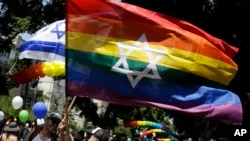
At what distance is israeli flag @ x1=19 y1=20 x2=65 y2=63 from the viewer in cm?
916

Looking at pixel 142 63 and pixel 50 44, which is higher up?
pixel 142 63

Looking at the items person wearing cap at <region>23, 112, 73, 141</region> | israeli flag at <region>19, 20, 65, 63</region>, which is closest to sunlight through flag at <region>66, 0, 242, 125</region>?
person wearing cap at <region>23, 112, 73, 141</region>

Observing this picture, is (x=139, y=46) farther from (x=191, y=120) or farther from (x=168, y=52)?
(x=191, y=120)

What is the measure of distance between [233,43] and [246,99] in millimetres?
1507

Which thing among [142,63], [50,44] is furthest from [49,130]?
[50,44]

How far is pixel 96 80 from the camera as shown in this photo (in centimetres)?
602

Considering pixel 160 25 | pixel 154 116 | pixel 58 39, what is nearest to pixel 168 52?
pixel 160 25

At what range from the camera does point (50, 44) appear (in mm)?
9367

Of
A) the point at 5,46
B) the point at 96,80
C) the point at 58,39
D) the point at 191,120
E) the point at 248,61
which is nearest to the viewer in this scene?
the point at 96,80

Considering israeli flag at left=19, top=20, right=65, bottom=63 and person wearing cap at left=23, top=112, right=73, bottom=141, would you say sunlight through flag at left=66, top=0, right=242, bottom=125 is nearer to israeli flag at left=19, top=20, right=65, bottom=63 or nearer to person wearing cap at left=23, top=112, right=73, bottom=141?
person wearing cap at left=23, top=112, right=73, bottom=141

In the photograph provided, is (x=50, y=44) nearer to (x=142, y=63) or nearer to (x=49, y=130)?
(x=49, y=130)

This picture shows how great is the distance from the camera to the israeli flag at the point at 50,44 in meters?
9.16

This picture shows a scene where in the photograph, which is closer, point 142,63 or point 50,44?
point 142,63

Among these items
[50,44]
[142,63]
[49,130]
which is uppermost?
[142,63]
